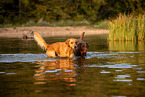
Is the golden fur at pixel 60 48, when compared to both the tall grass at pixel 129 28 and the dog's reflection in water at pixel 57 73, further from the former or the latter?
the tall grass at pixel 129 28

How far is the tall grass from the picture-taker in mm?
24000

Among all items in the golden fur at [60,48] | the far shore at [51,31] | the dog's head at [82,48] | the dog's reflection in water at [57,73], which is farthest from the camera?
the far shore at [51,31]

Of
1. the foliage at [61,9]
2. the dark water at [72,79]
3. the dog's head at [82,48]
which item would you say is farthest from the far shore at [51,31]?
the dark water at [72,79]

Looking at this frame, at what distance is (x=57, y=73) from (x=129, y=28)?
15.3 m

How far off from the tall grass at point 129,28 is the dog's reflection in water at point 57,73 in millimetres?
12930

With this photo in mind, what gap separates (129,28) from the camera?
24.4 meters

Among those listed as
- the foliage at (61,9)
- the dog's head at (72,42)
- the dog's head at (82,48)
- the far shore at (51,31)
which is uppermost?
the foliage at (61,9)

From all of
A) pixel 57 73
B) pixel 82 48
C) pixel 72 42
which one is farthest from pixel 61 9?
pixel 57 73

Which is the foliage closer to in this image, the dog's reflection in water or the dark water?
the dog's reflection in water

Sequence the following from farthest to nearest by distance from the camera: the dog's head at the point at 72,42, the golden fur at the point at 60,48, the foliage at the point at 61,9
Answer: the foliage at the point at 61,9, the golden fur at the point at 60,48, the dog's head at the point at 72,42

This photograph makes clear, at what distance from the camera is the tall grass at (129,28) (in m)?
24.0

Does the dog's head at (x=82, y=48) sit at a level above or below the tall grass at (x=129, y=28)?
below

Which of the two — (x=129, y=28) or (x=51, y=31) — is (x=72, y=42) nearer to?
(x=129, y=28)

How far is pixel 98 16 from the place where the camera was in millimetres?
55281
